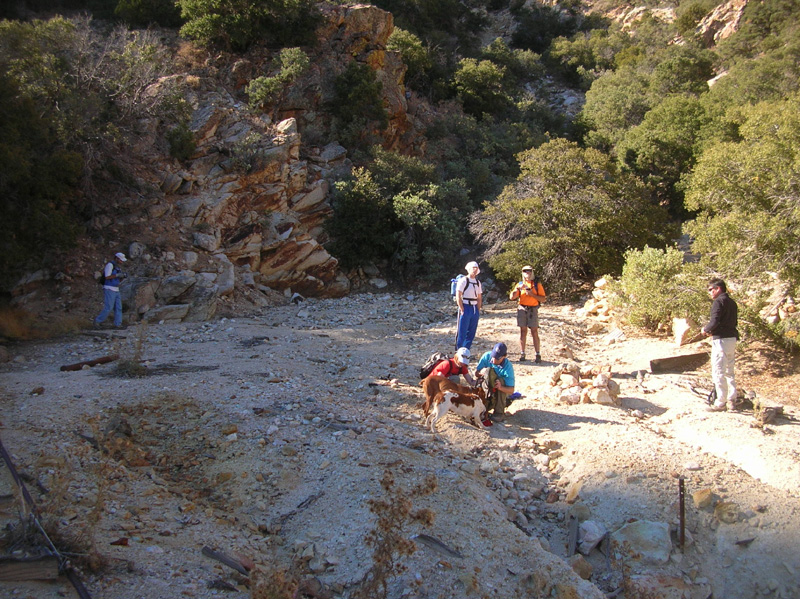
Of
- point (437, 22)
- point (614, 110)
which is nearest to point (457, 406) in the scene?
point (614, 110)

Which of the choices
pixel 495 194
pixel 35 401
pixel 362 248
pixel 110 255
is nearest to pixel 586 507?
pixel 35 401

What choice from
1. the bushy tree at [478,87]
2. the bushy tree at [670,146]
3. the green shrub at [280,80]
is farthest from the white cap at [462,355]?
the bushy tree at [478,87]

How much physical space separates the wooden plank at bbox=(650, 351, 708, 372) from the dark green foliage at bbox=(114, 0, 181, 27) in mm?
19474

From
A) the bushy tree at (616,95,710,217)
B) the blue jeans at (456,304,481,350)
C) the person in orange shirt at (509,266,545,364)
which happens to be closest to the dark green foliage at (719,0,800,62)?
the bushy tree at (616,95,710,217)

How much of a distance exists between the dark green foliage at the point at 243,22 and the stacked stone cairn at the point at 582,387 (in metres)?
15.9

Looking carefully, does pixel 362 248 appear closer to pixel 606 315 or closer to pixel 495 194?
pixel 495 194

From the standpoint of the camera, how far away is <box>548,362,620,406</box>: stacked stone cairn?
7.10 metres

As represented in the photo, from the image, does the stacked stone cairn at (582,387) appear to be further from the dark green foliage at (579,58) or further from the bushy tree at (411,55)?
the dark green foliage at (579,58)

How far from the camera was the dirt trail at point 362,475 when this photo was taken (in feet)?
12.0

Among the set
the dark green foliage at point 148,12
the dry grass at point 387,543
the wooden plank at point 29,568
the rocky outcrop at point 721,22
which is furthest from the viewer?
the rocky outcrop at point 721,22

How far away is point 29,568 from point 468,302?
250 inches

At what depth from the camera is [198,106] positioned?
Result: 51.6 feet

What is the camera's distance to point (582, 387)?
290 inches

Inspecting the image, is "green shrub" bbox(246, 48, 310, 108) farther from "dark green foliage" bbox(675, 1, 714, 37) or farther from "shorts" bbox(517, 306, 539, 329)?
"dark green foliage" bbox(675, 1, 714, 37)
